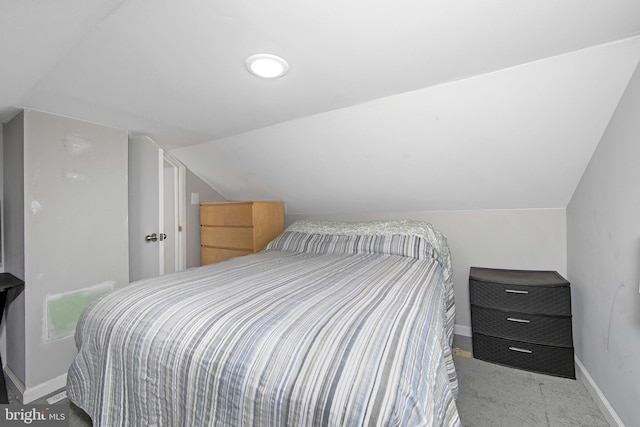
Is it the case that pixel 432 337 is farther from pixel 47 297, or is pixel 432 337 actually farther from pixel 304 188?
pixel 47 297

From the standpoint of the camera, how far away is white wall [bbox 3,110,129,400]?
1.73 m

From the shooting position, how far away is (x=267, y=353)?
0.81 m

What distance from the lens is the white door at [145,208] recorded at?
2.33m

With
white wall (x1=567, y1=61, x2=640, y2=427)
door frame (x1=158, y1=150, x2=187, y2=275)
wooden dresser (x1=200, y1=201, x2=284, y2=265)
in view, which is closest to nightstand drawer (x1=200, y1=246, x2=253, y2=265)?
wooden dresser (x1=200, y1=201, x2=284, y2=265)

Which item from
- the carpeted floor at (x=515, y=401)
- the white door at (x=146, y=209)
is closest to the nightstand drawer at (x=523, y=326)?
the carpeted floor at (x=515, y=401)

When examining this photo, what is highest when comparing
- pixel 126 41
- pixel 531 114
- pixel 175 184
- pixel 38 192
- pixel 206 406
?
pixel 126 41

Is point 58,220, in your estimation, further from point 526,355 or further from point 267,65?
point 526,355

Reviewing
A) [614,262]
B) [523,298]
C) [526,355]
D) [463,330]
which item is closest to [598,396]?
[526,355]

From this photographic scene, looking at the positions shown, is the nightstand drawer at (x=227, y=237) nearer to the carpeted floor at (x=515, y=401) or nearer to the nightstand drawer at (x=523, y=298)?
the carpeted floor at (x=515, y=401)

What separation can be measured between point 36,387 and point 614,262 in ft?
11.5

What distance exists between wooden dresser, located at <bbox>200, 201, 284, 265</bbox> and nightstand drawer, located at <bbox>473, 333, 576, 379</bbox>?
213cm

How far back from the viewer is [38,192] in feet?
5.74

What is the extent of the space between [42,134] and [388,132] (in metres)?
2.32

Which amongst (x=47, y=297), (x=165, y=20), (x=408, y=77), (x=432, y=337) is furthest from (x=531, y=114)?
(x=47, y=297)
